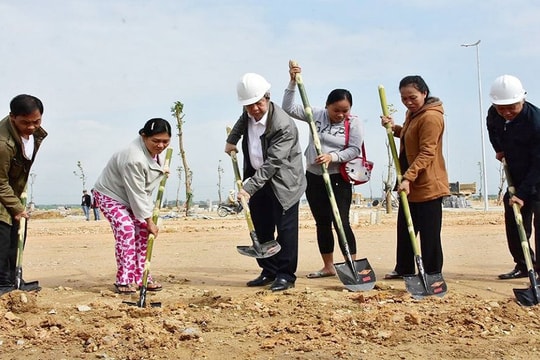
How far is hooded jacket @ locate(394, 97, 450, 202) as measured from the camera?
5.33 metres

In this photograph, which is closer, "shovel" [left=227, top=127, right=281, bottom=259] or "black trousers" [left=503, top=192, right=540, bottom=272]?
"shovel" [left=227, top=127, right=281, bottom=259]

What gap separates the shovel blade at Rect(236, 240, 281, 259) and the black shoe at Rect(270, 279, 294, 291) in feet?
0.95

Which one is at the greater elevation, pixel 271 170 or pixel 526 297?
pixel 271 170

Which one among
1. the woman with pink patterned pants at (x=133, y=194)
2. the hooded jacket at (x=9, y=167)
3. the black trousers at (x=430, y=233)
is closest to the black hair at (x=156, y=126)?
the woman with pink patterned pants at (x=133, y=194)

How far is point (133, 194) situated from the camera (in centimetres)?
525

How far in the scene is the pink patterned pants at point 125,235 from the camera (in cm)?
536

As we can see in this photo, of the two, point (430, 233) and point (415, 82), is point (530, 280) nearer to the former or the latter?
point (430, 233)

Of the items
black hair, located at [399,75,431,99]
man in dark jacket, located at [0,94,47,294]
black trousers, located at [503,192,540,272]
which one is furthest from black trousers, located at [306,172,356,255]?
man in dark jacket, located at [0,94,47,294]

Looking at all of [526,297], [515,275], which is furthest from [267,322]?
[515,275]

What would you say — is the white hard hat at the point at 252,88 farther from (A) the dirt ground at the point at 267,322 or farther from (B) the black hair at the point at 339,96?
(A) the dirt ground at the point at 267,322

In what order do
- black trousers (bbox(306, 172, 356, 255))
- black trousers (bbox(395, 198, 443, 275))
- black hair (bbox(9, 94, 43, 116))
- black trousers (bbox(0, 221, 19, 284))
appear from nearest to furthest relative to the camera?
black hair (bbox(9, 94, 43, 116))
black trousers (bbox(0, 221, 19, 284))
black trousers (bbox(395, 198, 443, 275))
black trousers (bbox(306, 172, 356, 255))

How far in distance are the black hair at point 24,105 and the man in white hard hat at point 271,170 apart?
173 cm

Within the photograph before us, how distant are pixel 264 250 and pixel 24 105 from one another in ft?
7.88

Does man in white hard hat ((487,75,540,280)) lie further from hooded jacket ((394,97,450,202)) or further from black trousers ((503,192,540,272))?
hooded jacket ((394,97,450,202))
